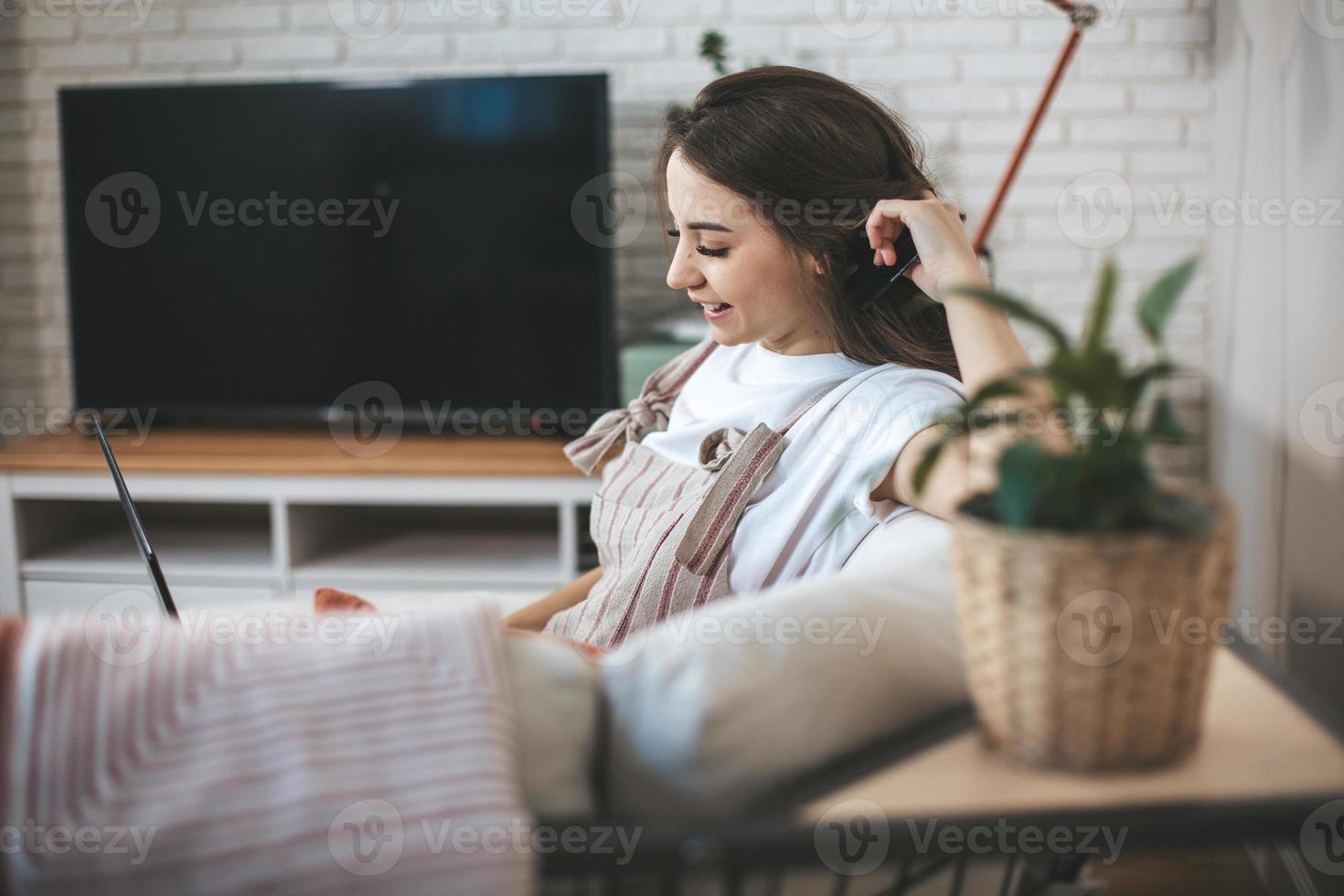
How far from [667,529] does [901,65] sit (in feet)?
5.78

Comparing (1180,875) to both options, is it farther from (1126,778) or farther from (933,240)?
(1126,778)

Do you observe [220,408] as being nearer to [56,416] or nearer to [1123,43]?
[56,416]

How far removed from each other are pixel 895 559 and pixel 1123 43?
7.19 ft

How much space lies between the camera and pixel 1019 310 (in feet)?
2.08

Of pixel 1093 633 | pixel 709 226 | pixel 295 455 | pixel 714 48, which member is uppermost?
pixel 714 48

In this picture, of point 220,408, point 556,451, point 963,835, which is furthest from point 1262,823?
point 220,408

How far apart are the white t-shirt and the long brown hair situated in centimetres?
8

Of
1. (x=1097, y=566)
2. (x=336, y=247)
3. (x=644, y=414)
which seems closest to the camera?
(x=1097, y=566)

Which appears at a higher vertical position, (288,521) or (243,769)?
(243,769)

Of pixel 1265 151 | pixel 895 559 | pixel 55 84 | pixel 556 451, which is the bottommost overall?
pixel 556 451

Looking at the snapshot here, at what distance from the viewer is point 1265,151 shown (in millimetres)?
1972

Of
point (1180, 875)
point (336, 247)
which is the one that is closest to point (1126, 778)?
point (1180, 875)

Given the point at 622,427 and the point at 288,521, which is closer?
the point at 622,427

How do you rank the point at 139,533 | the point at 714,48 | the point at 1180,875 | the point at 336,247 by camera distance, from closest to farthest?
the point at 139,533 → the point at 1180,875 → the point at 714,48 → the point at 336,247
